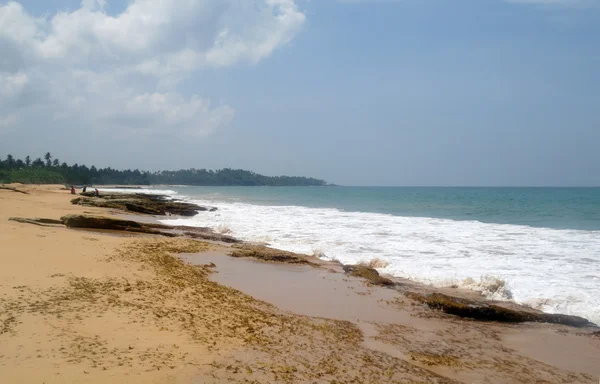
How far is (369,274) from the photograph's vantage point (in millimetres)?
11508

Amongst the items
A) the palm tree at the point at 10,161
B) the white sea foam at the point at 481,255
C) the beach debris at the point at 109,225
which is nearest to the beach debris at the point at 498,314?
the white sea foam at the point at 481,255

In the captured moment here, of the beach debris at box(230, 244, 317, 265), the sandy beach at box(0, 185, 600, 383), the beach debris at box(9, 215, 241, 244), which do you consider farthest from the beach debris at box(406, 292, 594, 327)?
the beach debris at box(9, 215, 241, 244)

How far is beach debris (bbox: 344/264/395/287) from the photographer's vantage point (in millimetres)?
10945

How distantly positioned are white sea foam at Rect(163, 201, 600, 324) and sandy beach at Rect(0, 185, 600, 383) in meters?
1.78

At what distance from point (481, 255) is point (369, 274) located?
19.8 ft

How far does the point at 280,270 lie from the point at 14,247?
21.6ft

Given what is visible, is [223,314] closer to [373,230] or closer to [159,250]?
[159,250]

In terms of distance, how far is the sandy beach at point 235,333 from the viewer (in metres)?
4.82

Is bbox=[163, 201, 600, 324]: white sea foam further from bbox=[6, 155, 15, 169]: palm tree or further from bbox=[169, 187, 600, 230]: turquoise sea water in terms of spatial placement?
bbox=[6, 155, 15, 169]: palm tree

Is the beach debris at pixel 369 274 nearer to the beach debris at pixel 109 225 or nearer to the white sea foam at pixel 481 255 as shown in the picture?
the white sea foam at pixel 481 255

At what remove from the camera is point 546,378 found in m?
5.69

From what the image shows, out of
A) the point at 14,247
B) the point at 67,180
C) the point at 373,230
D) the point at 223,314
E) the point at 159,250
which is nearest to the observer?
the point at 223,314

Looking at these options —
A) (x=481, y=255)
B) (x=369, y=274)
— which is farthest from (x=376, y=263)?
(x=481, y=255)

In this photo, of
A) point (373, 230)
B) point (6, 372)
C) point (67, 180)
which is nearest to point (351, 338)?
point (6, 372)
